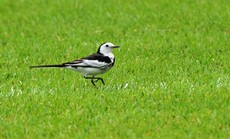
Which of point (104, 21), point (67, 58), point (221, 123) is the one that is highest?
point (104, 21)

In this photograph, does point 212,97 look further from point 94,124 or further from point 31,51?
point 31,51

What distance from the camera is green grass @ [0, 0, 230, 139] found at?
341 inches

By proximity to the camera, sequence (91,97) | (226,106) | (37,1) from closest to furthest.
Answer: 1. (226,106)
2. (91,97)
3. (37,1)

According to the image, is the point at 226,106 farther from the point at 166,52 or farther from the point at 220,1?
the point at 220,1

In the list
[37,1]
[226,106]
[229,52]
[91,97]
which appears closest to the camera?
[226,106]

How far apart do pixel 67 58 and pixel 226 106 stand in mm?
4434

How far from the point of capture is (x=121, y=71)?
11.7m

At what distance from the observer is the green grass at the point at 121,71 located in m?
8.66

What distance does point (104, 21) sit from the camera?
15961 mm

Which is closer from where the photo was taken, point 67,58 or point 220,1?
point 67,58

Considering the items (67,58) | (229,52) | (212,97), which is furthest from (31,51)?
(212,97)

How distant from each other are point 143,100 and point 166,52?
3.58 meters

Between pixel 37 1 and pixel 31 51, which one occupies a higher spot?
pixel 37 1

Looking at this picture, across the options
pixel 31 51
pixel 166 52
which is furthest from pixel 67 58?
pixel 166 52
